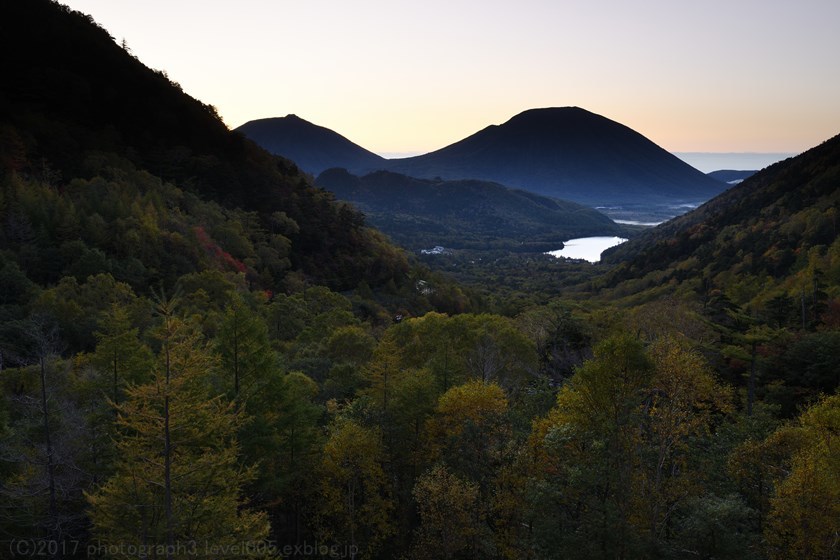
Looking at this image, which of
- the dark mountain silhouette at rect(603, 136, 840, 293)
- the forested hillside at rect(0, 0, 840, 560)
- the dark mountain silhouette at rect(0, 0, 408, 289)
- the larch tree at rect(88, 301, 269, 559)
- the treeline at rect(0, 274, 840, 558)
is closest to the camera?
the larch tree at rect(88, 301, 269, 559)

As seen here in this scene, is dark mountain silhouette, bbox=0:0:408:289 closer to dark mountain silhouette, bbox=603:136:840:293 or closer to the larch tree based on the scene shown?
the larch tree

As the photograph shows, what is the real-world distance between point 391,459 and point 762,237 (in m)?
116

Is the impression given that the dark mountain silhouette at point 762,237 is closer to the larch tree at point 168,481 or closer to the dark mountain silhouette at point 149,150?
the dark mountain silhouette at point 149,150

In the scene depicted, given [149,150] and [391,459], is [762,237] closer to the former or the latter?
[391,459]

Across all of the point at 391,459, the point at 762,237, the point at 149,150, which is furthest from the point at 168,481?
the point at 762,237

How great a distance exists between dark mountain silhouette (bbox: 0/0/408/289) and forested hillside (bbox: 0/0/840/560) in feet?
24.0

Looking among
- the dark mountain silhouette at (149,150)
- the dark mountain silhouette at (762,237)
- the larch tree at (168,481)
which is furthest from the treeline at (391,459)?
the dark mountain silhouette at (762,237)

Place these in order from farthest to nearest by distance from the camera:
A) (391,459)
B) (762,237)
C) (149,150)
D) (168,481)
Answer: (762,237) < (149,150) < (391,459) < (168,481)

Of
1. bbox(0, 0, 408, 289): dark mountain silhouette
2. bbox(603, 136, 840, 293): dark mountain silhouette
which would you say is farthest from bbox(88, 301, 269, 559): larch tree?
bbox(603, 136, 840, 293): dark mountain silhouette

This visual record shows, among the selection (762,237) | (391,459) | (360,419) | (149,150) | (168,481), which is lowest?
(391,459)

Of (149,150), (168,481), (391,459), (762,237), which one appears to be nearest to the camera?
(168,481)

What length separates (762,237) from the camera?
114062 millimetres

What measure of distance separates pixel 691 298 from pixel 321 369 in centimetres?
7108

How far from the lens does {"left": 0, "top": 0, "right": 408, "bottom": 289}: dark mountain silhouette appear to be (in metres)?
75.2
